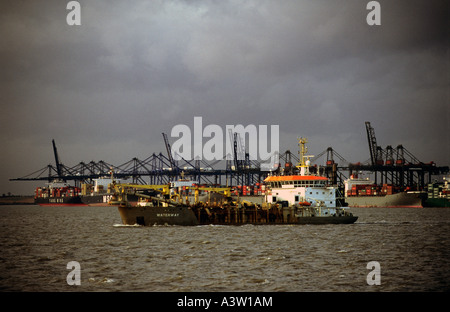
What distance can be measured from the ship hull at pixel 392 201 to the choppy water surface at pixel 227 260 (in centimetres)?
12183

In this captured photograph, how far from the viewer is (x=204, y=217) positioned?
228ft

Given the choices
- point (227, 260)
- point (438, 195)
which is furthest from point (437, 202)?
point (227, 260)

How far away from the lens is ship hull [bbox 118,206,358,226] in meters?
67.0

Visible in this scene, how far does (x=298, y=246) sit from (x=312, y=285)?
18.3 m

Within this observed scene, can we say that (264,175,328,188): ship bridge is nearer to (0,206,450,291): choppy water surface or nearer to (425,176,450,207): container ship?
(0,206,450,291): choppy water surface

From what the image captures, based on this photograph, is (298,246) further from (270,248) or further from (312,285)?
(312,285)

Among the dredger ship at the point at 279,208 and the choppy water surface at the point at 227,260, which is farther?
the dredger ship at the point at 279,208

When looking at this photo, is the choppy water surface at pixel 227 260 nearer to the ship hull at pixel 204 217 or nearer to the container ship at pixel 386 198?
the ship hull at pixel 204 217

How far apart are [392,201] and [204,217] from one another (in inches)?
5177

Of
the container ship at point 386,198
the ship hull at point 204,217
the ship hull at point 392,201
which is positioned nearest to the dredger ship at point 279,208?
the ship hull at point 204,217

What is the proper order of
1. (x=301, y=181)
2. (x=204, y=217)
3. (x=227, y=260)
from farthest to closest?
(x=301, y=181), (x=204, y=217), (x=227, y=260)

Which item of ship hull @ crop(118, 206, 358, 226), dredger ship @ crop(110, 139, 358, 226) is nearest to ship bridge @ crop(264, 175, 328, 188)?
dredger ship @ crop(110, 139, 358, 226)

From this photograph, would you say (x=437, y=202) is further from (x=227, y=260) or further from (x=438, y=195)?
(x=227, y=260)

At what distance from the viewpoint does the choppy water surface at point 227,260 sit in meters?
31.0
